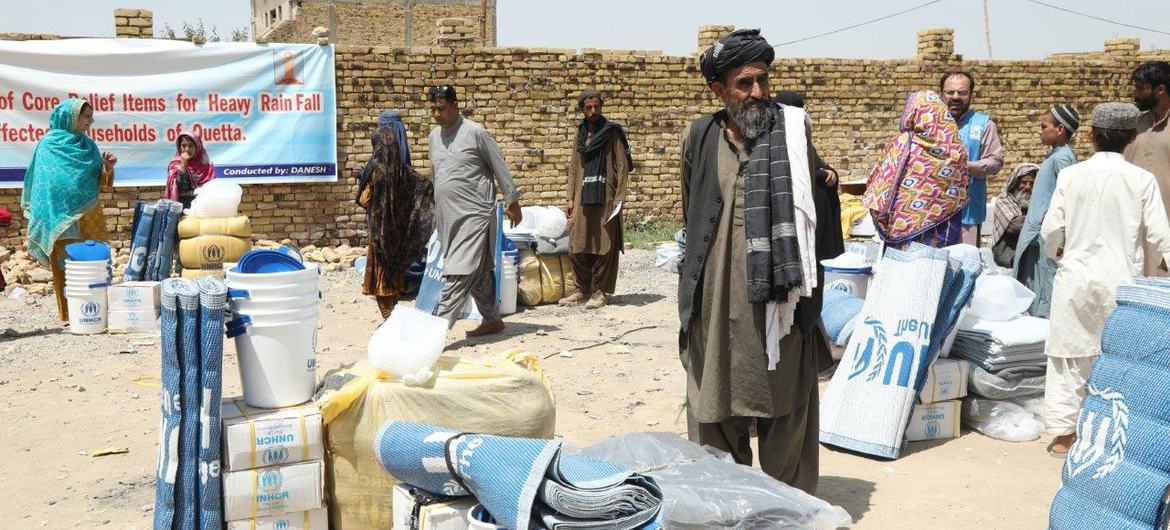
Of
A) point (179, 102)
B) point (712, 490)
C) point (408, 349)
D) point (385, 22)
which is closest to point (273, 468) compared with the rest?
point (408, 349)

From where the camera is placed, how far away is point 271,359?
339cm

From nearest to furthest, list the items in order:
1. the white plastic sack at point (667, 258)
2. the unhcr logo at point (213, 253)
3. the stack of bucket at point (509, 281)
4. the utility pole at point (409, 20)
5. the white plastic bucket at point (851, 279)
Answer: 1. the white plastic bucket at point (851, 279)
2. the unhcr logo at point (213, 253)
3. the stack of bucket at point (509, 281)
4. the white plastic sack at point (667, 258)
5. the utility pole at point (409, 20)

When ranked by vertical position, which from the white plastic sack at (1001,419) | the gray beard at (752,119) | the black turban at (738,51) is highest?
the black turban at (738,51)

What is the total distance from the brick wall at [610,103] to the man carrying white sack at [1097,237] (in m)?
8.84

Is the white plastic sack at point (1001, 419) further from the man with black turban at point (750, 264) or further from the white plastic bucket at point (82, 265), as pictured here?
the white plastic bucket at point (82, 265)

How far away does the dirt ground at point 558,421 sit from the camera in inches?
158

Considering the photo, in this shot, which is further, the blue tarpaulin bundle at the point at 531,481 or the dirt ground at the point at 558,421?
the dirt ground at the point at 558,421

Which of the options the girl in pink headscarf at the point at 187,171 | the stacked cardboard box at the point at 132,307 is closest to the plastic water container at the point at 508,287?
the stacked cardboard box at the point at 132,307

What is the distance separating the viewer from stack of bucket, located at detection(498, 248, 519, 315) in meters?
8.19

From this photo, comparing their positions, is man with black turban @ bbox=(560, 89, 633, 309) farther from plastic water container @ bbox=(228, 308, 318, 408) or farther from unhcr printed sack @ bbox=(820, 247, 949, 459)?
plastic water container @ bbox=(228, 308, 318, 408)

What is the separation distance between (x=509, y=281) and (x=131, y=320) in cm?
295

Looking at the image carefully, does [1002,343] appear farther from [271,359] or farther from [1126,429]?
[271,359]

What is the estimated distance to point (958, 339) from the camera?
197 inches

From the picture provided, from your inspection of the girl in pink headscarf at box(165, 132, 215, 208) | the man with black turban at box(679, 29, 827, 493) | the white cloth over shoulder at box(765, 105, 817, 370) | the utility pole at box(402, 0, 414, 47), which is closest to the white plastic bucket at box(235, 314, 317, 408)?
the man with black turban at box(679, 29, 827, 493)
